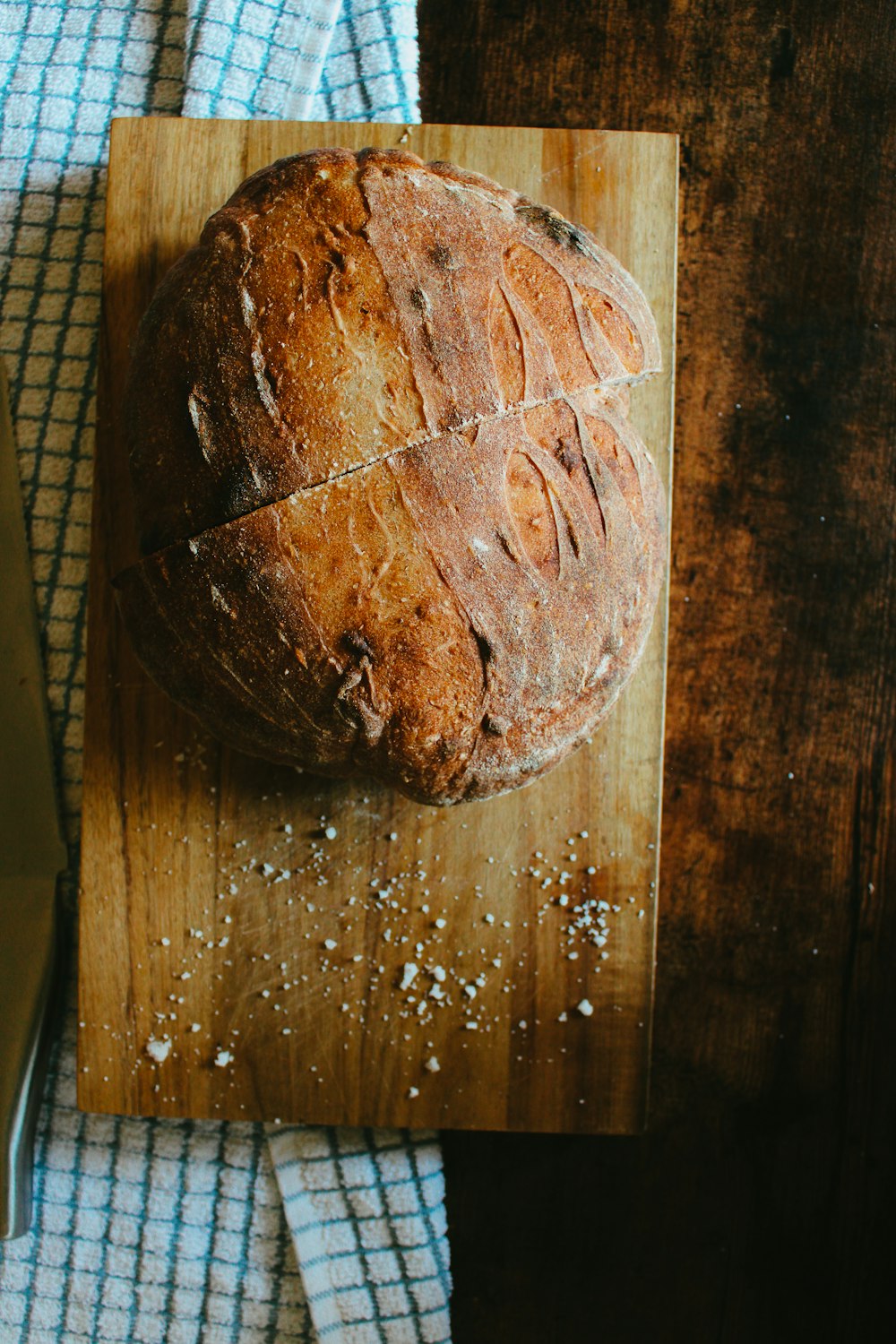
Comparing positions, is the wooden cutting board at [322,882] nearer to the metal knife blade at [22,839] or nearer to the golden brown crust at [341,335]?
the metal knife blade at [22,839]

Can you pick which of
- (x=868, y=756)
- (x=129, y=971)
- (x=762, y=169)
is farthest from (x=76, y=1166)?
(x=762, y=169)

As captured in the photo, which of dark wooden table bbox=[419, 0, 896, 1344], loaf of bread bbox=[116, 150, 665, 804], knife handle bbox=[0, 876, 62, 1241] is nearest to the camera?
loaf of bread bbox=[116, 150, 665, 804]

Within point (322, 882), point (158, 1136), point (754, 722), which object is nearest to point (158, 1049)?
point (158, 1136)

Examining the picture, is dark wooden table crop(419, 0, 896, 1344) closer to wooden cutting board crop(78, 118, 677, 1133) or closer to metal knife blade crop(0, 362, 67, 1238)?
wooden cutting board crop(78, 118, 677, 1133)

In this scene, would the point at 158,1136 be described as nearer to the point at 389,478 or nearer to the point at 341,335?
the point at 389,478

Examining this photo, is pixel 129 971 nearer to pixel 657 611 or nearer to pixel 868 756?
pixel 657 611

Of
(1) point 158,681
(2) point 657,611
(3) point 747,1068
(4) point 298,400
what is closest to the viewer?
(4) point 298,400

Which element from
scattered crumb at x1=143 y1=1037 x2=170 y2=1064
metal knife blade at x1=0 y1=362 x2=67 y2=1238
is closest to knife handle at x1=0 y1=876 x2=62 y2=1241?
metal knife blade at x1=0 y1=362 x2=67 y2=1238
